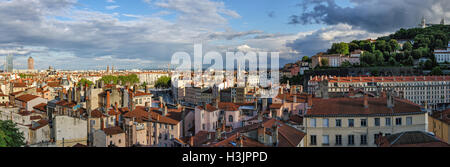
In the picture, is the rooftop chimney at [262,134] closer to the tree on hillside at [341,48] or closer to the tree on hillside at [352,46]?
the tree on hillside at [341,48]

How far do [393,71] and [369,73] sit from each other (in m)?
5.49

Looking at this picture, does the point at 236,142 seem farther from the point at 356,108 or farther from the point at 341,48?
the point at 341,48

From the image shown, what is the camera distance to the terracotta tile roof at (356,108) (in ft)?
56.3

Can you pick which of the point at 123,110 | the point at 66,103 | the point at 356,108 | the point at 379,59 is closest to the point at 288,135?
the point at 356,108

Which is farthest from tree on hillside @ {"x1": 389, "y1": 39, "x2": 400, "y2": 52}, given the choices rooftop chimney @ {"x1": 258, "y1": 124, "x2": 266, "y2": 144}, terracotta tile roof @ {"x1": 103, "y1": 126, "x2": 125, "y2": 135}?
rooftop chimney @ {"x1": 258, "y1": 124, "x2": 266, "y2": 144}

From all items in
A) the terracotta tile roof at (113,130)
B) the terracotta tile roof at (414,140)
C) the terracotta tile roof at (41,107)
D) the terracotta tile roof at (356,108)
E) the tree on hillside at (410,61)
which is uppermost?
the tree on hillside at (410,61)

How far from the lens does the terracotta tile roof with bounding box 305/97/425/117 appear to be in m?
17.2

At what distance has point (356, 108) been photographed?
1766cm

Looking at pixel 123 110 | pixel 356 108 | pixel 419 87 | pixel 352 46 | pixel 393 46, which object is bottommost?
pixel 123 110

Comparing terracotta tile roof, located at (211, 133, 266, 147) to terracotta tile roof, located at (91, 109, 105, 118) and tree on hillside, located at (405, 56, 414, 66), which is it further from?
tree on hillside, located at (405, 56, 414, 66)

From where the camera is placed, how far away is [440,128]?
22.7 metres

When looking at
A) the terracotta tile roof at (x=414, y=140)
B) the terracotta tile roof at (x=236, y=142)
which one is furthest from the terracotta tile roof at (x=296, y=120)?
the terracotta tile roof at (x=414, y=140)
